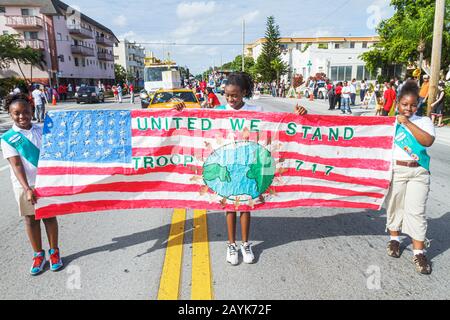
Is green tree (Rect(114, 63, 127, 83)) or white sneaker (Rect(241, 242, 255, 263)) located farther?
green tree (Rect(114, 63, 127, 83))

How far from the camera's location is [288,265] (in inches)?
134

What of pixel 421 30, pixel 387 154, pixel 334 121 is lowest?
pixel 387 154

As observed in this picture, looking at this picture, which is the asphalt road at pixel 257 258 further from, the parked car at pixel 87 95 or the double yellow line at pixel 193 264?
the parked car at pixel 87 95

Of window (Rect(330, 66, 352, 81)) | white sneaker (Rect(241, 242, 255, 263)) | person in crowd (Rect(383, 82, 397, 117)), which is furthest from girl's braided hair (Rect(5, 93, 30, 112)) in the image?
window (Rect(330, 66, 352, 81))

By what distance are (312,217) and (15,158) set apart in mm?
3574

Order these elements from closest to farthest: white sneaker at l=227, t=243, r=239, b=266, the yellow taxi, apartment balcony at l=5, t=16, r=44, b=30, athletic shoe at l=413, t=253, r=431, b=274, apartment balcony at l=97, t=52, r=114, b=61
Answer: athletic shoe at l=413, t=253, r=431, b=274
white sneaker at l=227, t=243, r=239, b=266
the yellow taxi
apartment balcony at l=5, t=16, r=44, b=30
apartment balcony at l=97, t=52, r=114, b=61

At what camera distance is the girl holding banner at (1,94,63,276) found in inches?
124

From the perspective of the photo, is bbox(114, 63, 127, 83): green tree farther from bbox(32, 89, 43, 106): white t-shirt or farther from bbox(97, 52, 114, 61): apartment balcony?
bbox(32, 89, 43, 106): white t-shirt

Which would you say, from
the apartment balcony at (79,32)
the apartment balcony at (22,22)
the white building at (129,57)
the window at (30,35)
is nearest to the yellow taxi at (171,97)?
the apartment balcony at (22,22)

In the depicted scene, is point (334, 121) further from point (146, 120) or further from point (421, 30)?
point (421, 30)

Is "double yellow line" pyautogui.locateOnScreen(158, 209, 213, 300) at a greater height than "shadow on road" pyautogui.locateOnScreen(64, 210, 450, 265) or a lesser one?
greater

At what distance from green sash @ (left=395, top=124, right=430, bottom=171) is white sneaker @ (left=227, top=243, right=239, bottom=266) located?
77.0 inches

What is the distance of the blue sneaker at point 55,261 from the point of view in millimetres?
3322
